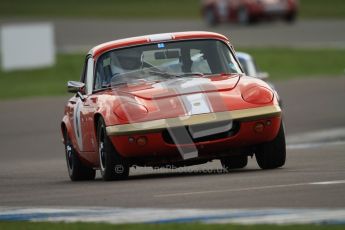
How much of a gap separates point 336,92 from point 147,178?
46.2 feet

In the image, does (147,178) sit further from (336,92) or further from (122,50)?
(336,92)

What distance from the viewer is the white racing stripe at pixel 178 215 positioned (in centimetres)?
794

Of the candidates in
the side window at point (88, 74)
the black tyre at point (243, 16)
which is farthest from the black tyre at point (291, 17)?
the side window at point (88, 74)

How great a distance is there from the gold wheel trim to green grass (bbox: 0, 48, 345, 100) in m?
17.1

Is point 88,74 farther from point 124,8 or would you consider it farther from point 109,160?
point 124,8

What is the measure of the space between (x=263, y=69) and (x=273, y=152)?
19.9 meters

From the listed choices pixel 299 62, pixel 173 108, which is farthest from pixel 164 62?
pixel 299 62

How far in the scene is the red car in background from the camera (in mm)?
43094

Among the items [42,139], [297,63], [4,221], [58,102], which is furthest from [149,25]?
[4,221]

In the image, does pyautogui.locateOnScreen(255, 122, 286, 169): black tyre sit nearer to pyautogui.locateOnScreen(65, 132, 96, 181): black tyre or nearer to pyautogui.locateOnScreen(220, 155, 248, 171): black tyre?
pyautogui.locateOnScreen(220, 155, 248, 171): black tyre

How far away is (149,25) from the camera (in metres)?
44.2

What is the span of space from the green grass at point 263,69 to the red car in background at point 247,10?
7.91 meters

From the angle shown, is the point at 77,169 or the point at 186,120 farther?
the point at 77,169

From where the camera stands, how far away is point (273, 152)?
1188 cm
